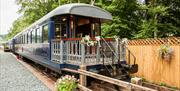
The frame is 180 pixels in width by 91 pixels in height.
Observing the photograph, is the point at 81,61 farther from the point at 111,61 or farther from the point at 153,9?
the point at 153,9

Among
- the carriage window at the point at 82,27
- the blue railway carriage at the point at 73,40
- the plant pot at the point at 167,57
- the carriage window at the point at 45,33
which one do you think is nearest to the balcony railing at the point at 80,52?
the blue railway carriage at the point at 73,40

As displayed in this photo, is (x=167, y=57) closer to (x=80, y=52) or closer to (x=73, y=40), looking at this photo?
(x=80, y=52)

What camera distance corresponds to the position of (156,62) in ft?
31.7

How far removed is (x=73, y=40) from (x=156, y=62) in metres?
3.59

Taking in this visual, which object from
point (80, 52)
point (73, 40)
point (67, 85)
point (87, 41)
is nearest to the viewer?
point (67, 85)

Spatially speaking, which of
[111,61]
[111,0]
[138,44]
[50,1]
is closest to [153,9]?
[111,0]

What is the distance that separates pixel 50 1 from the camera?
3466 cm

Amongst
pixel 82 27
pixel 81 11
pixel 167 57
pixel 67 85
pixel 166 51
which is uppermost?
pixel 81 11

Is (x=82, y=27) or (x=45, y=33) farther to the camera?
(x=82, y=27)

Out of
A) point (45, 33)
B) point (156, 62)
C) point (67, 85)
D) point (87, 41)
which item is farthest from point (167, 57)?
point (45, 33)

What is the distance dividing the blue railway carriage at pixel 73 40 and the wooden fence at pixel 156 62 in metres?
1.93

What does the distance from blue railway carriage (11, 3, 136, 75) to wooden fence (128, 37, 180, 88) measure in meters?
1.93

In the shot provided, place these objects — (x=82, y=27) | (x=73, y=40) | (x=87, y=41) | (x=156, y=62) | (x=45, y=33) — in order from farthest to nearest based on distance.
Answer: (x=82, y=27), (x=45, y=33), (x=156, y=62), (x=73, y=40), (x=87, y=41)

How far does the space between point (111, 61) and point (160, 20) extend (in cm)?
989
